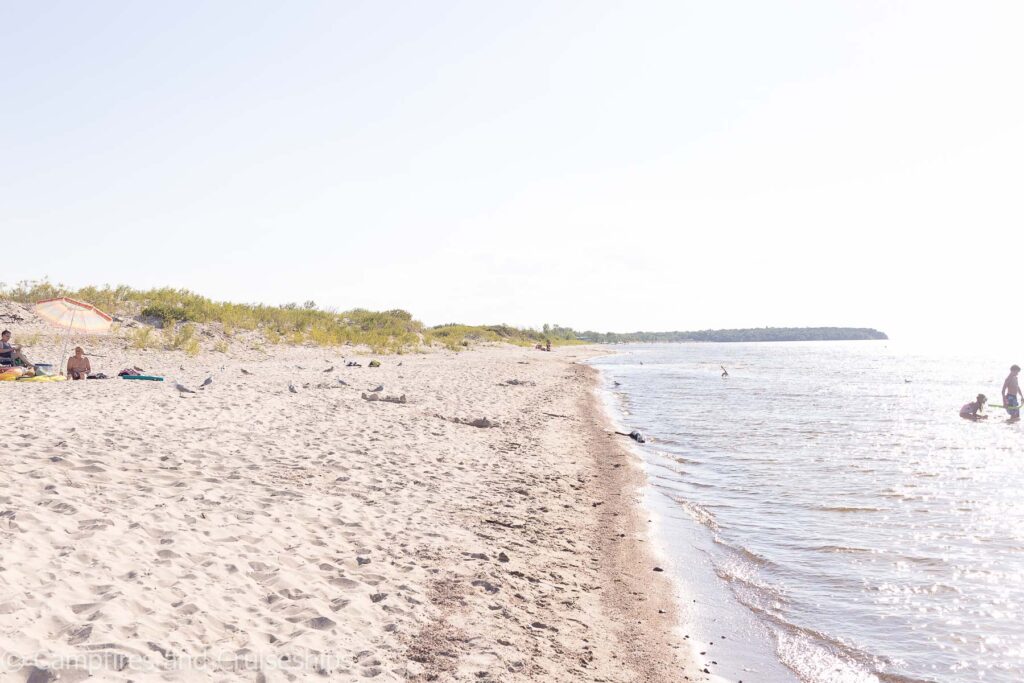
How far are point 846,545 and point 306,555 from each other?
7.27 m

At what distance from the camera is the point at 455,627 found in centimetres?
509

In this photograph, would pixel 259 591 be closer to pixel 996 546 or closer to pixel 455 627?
pixel 455 627

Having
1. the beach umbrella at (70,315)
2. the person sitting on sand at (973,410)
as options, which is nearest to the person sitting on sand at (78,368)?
the beach umbrella at (70,315)

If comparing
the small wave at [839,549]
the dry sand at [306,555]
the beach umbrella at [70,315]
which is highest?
the beach umbrella at [70,315]

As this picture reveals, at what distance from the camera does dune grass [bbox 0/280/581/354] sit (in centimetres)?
2709

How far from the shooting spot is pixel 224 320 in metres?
30.8

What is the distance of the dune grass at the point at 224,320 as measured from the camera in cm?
2709

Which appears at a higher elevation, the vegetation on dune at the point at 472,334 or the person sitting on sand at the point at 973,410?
the vegetation on dune at the point at 472,334

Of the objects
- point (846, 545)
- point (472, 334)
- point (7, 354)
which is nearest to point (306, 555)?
point (846, 545)

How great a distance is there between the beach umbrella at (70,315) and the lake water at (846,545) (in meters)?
17.2

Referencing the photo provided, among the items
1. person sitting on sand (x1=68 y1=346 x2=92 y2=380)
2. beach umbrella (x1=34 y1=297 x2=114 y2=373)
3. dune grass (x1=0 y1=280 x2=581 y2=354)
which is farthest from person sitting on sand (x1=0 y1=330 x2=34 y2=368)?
dune grass (x1=0 y1=280 x2=581 y2=354)

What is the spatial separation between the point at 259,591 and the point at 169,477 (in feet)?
10.6

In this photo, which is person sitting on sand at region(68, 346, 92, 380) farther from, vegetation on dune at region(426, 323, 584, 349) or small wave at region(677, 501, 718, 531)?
vegetation on dune at region(426, 323, 584, 349)

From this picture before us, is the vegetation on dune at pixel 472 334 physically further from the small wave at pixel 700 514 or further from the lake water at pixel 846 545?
the small wave at pixel 700 514
